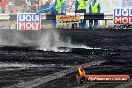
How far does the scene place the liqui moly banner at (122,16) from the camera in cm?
2994

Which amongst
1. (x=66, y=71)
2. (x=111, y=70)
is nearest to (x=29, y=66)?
(x=66, y=71)

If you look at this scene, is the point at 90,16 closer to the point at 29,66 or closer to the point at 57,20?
the point at 57,20

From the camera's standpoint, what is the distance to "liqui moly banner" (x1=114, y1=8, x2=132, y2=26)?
2994 cm

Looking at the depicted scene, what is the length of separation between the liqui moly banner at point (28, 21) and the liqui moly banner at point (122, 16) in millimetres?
5625

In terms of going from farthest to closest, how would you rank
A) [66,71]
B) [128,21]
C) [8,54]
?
[128,21] < [8,54] < [66,71]

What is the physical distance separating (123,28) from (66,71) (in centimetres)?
2298

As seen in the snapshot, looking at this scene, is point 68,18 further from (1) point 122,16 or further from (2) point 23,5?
(2) point 23,5

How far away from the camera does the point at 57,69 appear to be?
31.1 ft

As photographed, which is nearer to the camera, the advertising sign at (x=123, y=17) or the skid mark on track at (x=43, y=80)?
the skid mark on track at (x=43, y=80)

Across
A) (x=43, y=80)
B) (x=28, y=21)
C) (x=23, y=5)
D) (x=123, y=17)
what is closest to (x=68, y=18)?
(x=28, y=21)

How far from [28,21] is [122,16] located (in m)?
6.84

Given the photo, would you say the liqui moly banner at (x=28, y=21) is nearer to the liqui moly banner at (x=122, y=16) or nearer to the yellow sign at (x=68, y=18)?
the yellow sign at (x=68, y=18)

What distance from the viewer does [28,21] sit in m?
27.8

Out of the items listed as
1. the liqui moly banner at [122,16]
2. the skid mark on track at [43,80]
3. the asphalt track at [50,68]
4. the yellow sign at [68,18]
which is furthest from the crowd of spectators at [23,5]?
the skid mark on track at [43,80]
